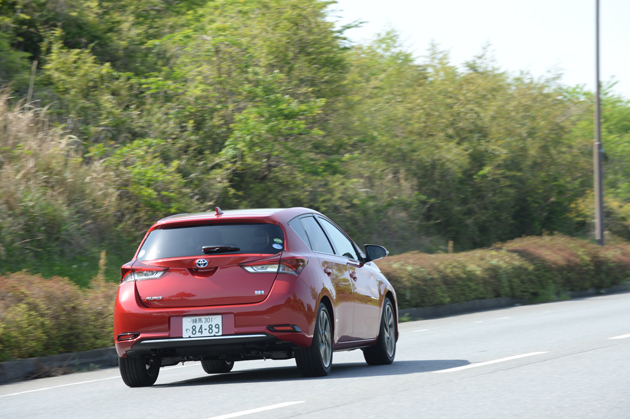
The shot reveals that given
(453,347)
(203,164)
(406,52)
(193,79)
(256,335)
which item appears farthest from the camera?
(406,52)

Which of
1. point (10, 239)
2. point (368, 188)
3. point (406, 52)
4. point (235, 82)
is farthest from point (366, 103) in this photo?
point (10, 239)

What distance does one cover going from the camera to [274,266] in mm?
7906

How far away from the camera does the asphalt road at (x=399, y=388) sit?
257 inches

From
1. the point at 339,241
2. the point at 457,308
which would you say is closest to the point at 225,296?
the point at 339,241

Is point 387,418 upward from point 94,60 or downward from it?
downward

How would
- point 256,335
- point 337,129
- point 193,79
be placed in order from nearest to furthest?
point 256,335 → point 193,79 → point 337,129

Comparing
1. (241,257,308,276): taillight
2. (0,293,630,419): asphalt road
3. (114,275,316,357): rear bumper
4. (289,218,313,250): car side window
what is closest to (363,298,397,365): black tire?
(0,293,630,419): asphalt road

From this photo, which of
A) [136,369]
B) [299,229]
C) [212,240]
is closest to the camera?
[212,240]

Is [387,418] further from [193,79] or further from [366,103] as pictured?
[366,103]

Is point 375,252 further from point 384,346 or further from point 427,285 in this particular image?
point 427,285

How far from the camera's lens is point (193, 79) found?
73.5ft

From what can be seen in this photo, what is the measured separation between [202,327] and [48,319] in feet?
14.1

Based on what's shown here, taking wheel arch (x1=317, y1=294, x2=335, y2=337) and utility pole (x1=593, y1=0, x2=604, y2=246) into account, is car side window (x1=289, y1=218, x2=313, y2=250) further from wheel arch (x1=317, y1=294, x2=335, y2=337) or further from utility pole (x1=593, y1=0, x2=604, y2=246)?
utility pole (x1=593, y1=0, x2=604, y2=246)

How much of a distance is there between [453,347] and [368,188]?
58.2 ft
